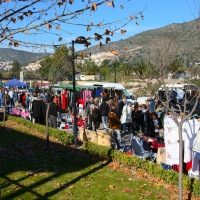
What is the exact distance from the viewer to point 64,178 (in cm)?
882

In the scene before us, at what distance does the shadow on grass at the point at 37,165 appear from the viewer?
8008mm

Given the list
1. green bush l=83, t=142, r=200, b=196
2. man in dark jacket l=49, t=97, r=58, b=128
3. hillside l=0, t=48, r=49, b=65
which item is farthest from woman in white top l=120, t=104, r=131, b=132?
hillside l=0, t=48, r=49, b=65

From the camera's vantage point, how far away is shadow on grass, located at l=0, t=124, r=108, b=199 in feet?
26.3

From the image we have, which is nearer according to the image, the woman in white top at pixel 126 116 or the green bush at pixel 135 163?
the green bush at pixel 135 163

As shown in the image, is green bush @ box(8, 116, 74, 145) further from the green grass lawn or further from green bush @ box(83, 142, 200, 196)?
green bush @ box(83, 142, 200, 196)

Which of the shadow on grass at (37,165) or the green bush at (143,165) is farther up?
the green bush at (143,165)

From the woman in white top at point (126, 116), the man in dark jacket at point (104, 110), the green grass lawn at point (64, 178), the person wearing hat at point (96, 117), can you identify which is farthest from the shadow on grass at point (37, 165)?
the woman in white top at point (126, 116)

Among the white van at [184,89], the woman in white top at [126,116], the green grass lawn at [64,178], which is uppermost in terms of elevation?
the white van at [184,89]

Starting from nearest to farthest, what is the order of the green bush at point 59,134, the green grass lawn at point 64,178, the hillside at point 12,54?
the hillside at point 12,54 < the green grass lawn at point 64,178 < the green bush at point 59,134

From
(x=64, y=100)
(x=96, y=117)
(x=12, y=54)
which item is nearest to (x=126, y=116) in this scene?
(x=96, y=117)

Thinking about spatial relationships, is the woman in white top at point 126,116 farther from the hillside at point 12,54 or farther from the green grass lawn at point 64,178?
the hillside at point 12,54

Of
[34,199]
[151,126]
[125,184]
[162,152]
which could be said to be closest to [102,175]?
[125,184]

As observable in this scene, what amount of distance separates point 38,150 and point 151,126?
4.70 metres

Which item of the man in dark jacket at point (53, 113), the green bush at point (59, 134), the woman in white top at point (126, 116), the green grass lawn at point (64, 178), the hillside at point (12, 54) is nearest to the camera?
the hillside at point (12, 54)
